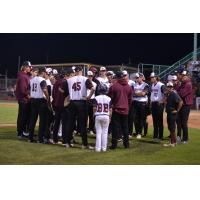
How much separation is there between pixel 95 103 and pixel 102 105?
16 cm

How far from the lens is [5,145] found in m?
8.76

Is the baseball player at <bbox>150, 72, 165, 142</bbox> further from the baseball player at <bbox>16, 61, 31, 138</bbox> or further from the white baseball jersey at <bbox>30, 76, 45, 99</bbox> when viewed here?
the baseball player at <bbox>16, 61, 31, 138</bbox>

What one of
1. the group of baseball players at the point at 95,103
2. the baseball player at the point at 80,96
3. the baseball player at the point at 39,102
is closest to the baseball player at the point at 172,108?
the group of baseball players at the point at 95,103

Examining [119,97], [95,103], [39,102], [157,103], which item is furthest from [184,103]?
[39,102]

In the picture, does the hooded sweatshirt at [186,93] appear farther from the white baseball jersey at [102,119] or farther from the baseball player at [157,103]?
the white baseball jersey at [102,119]

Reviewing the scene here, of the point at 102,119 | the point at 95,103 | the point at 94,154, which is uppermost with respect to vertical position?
the point at 95,103

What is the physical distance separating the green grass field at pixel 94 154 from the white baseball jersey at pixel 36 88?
1.14 meters

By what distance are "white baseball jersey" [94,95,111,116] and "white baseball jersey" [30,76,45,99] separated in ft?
5.47

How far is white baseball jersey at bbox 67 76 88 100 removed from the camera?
841cm

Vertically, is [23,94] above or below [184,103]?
above

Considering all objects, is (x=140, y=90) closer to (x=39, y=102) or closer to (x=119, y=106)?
(x=119, y=106)

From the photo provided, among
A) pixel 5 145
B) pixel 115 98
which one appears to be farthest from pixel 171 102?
pixel 5 145

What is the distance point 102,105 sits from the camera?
809cm

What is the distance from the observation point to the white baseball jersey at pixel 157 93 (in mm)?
9930
